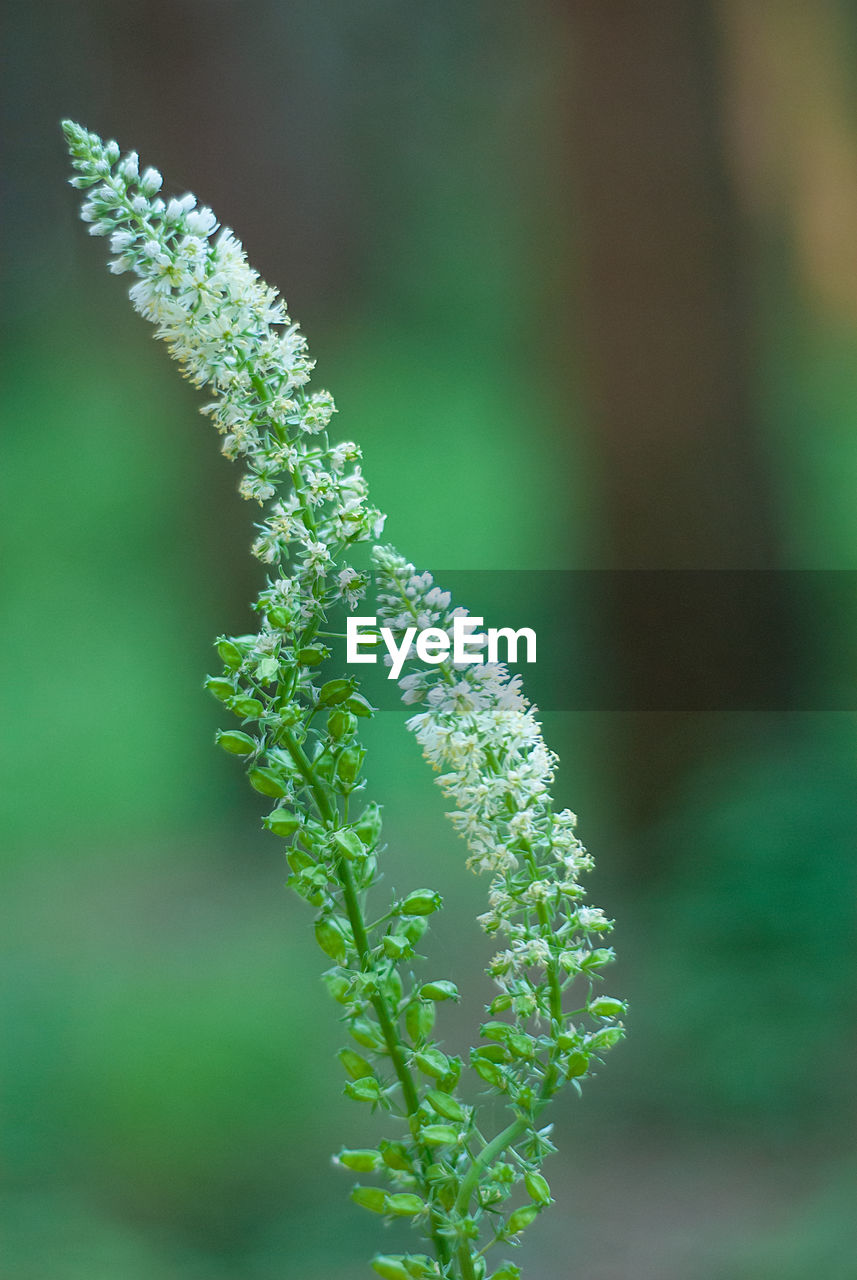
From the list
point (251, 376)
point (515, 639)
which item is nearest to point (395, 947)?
point (251, 376)

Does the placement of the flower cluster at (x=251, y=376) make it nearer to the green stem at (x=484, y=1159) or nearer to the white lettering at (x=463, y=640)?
the white lettering at (x=463, y=640)

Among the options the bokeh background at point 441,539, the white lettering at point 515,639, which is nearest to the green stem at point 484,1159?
the white lettering at point 515,639

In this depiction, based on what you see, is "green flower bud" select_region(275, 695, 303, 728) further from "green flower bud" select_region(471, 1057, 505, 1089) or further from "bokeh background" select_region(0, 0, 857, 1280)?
"bokeh background" select_region(0, 0, 857, 1280)

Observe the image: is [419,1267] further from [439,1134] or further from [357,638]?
[357,638]

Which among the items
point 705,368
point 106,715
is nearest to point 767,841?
point 705,368

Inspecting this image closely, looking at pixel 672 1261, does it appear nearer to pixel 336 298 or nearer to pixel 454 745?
pixel 454 745

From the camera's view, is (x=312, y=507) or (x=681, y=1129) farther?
(x=681, y=1129)
